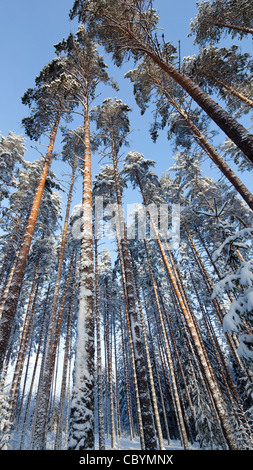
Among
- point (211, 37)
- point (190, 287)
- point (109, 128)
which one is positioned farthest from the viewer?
point (190, 287)

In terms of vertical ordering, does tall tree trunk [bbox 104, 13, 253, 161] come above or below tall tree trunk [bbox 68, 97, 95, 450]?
above

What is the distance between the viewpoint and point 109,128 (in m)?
13.0

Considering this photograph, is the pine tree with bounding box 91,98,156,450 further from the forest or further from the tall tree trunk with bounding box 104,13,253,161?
the tall tree trunk with bounding box 104,13,253,161

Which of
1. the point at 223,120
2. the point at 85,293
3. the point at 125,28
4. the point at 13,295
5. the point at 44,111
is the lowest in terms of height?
the point at 85,293

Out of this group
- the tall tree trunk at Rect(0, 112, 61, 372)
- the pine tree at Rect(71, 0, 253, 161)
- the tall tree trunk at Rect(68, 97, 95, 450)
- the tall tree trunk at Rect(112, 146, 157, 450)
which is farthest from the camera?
the pine tree at Rect(71, 0, 253, 161)

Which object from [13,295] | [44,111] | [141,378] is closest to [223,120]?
[141,378]

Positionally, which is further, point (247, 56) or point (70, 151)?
point (70, 151)

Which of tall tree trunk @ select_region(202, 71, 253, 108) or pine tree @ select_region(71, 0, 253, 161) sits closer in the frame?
pine tree @ select_region(71, 0, 253, 161)

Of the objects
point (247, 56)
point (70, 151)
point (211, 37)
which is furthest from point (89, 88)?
point (247, 56)

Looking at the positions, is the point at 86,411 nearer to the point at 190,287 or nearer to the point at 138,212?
the point at 138,212

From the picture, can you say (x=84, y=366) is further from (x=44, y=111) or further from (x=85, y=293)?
(x=44, y=111)

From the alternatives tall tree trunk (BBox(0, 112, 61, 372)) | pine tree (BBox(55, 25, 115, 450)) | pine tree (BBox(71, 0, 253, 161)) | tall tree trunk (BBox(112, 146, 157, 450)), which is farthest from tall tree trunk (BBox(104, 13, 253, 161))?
tall tree trunk (BBox(0, 112, 61, 372))

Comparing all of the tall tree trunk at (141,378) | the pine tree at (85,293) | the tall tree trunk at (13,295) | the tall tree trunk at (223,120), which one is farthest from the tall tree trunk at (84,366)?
the tall tree trunk at (223,120)
